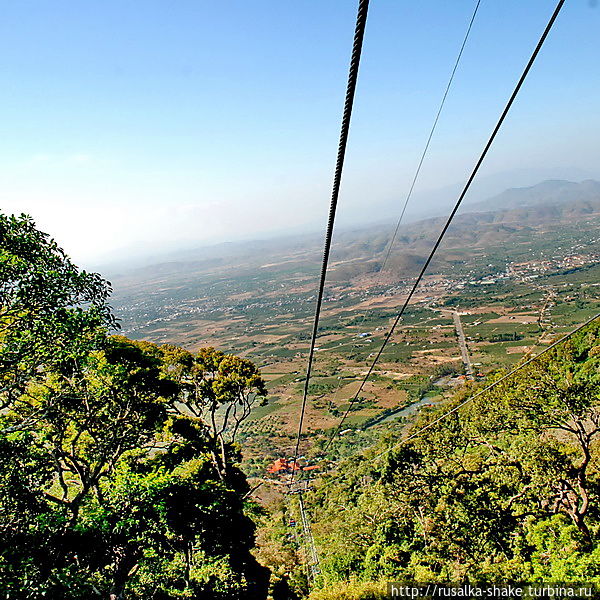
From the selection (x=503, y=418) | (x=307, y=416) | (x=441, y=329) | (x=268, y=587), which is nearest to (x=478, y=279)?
(x=441, y=329)

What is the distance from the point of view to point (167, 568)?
7.02 meters

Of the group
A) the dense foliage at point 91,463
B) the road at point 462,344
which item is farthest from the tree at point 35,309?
the road at point 462,344

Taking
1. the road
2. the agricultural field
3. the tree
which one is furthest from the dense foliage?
the road

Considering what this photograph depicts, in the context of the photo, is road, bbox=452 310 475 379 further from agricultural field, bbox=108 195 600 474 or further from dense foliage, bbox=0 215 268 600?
dense foliage, bbox=0 215 268 600

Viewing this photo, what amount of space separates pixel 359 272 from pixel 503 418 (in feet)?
388

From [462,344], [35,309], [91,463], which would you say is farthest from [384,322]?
[35,309]

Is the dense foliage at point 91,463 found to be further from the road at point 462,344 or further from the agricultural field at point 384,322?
the road at point 462,344

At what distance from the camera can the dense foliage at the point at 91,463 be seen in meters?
4.44

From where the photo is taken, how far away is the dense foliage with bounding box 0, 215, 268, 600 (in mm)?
4441

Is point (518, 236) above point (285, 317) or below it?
above

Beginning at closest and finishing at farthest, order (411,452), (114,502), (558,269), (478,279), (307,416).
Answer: (114,502)
(411,452)
(307,416)
(558,269)
(478,279)

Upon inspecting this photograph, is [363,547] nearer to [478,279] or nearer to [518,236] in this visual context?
[478,279]

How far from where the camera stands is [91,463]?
6.48 m

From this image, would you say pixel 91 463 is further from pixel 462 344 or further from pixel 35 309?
pixel 462 344
